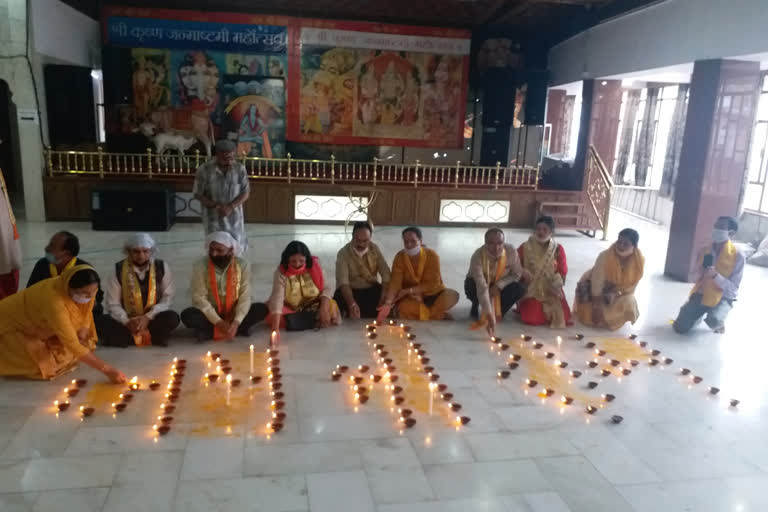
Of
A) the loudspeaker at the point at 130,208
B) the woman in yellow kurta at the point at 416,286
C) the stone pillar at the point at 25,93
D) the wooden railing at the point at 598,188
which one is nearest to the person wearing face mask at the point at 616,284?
the woman in yellow kurta at the point at 416,286

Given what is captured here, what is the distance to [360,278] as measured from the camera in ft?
15.6

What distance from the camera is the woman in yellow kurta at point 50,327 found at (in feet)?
10.3

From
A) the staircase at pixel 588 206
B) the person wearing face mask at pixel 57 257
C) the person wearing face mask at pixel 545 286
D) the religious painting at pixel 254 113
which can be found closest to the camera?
the person wearing face mask at pixel 57 257

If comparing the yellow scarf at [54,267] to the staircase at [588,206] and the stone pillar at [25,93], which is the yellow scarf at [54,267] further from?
the staircase at [588,206]

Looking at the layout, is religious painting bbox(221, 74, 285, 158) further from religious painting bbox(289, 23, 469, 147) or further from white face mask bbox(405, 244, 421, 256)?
white face mask bbox(405, 244, 421, 256)

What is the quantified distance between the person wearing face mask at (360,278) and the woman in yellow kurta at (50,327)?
1.77m

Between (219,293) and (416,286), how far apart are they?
1511 millimetres

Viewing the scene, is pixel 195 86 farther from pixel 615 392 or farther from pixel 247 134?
pixel 615 392

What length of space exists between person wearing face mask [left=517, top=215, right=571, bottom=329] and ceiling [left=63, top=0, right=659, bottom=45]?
5.31m

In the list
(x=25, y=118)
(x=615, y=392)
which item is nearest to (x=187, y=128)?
(x=25, y=118)

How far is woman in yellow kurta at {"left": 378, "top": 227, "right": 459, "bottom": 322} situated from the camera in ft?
15.3

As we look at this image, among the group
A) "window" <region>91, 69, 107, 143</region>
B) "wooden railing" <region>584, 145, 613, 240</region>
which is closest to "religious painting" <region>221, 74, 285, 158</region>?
"window" <region>91, 69, 107, 143</region>

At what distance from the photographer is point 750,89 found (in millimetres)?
6016

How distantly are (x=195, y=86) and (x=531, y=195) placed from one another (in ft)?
20.0
